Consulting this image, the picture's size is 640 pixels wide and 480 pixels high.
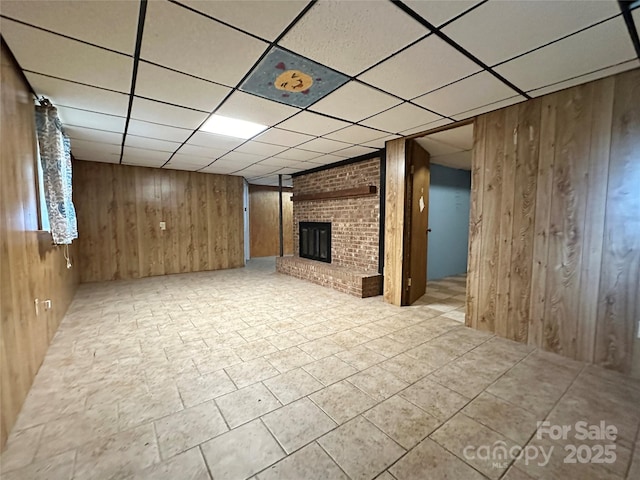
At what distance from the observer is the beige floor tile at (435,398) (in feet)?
5.63

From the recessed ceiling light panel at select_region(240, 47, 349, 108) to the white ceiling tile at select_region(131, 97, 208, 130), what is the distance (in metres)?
0.89

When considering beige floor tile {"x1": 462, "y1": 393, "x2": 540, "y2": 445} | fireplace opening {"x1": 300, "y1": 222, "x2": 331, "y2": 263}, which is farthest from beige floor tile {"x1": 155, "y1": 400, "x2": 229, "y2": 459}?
fireplace opening {"x1": 300, "y1": 222, "x2": 331, "y2": 263}

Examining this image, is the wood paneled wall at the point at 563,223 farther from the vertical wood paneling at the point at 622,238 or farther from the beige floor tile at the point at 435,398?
the beige floor tile at the point at 435,398

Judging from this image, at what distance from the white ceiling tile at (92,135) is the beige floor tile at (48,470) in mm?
3497

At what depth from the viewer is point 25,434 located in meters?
1.53

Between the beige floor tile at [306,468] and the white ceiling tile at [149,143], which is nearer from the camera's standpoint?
the beige floor tile at [306,468]

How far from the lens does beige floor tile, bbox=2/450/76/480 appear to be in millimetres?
1268

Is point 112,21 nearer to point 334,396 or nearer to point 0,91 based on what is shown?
point 0,91

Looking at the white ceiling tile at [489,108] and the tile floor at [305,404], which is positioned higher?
the white ceiling tile at [489,108]

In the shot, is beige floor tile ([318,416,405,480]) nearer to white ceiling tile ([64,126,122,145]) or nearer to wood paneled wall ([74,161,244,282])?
white ceiling tile ([64,126,122,145])

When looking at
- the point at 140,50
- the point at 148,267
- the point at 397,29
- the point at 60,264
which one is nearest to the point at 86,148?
the point at 60,264

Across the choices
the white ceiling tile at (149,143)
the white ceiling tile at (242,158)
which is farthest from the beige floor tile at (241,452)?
the white ceiling tile at (242,158)

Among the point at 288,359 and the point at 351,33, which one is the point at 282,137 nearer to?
the point at 351,33

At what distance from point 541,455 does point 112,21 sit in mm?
3271
